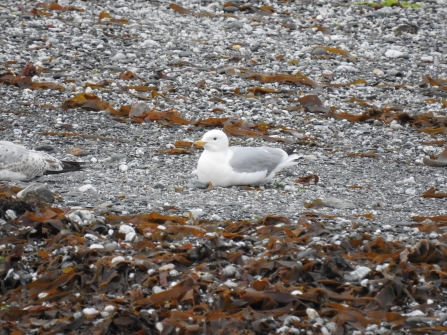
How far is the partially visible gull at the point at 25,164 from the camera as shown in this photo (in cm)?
685

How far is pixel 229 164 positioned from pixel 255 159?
25 centimetres

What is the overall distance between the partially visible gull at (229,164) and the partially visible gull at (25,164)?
122 centimetres

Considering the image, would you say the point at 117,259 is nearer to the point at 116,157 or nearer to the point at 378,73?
the point at 116,157

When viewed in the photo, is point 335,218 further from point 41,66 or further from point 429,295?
point 41,66

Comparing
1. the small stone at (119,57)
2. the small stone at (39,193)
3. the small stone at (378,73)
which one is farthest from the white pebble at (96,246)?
the small stone at (378,73)

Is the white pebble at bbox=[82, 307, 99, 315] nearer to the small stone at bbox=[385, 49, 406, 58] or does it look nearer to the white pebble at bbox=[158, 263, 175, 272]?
the white pebble at bbox=[158, 263, 175, 272]

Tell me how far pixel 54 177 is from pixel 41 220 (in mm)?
1721

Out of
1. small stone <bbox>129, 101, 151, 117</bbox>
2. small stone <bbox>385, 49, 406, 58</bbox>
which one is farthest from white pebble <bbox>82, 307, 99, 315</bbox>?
small stone <bbox>385, 49, 406, 58</bbox>

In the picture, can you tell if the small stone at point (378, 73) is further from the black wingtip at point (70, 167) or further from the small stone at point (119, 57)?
the black wingtip at point (70, 167)

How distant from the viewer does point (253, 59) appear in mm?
10922

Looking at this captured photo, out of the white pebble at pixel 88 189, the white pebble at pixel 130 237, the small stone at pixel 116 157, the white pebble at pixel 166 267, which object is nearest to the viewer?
the white pebble at pixel 166 267

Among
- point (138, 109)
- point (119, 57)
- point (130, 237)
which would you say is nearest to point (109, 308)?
point (130, 237)

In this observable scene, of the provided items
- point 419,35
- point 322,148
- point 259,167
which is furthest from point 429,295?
point 419,35

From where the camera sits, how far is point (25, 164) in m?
6.91
